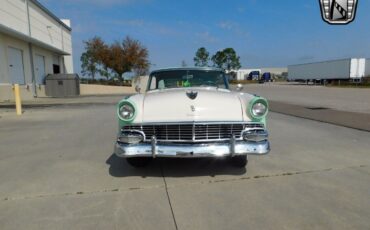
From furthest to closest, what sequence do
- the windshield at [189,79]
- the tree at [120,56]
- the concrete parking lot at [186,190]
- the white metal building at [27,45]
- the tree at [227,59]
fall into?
the tree at [227,59], the tree at [120,56], the white metal building at [27,45], the windshield at [189,79], the concrete parking lot at [186,190]

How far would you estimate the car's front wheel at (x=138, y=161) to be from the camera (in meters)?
4.05

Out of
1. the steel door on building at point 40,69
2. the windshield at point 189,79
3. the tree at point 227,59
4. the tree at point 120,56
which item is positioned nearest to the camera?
the windshield at point 189,79

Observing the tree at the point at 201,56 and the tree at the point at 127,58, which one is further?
the tree at the point at 201,56

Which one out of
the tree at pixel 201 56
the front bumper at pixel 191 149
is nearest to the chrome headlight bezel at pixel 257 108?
the front bumper at pixel 191 149

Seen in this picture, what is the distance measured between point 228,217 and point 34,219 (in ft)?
6.25

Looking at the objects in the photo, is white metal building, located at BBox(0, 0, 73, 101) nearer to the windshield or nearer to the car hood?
the windshield

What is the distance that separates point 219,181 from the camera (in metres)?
3.68

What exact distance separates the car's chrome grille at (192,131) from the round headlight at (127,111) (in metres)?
0.12

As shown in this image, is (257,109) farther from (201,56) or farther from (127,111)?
(201,56)

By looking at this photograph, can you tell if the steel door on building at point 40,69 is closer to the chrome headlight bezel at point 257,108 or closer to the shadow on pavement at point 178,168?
the shadow on pavement at point 178,168

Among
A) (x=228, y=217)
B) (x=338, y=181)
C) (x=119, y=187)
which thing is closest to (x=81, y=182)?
(x=119, y=187)

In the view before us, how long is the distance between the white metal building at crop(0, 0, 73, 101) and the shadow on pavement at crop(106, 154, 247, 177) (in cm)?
1376

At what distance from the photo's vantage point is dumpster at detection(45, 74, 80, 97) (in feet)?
74.7

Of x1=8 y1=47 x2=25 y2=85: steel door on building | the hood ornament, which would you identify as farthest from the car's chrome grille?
x1=8 y1=47 x2=25 y2=85: steel door on building
